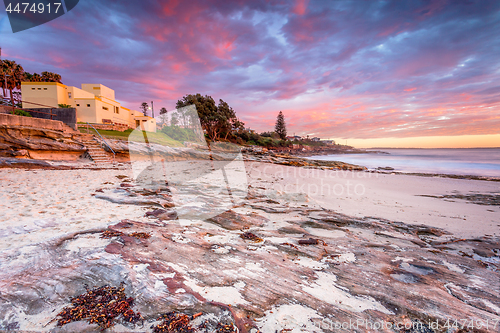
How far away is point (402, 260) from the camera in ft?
9.77

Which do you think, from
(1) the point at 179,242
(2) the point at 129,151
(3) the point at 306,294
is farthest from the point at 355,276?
(2) the point at 129,151

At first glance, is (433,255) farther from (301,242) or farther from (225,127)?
(225,127)

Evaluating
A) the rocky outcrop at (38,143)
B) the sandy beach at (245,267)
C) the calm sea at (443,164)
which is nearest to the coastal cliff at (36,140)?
the rocky outcrop at (38,143)

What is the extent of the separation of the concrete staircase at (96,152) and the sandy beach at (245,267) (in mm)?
8175

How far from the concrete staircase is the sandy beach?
26.8 feet

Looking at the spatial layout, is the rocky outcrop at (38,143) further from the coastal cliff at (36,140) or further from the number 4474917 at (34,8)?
the number 4474917 at (34,8)

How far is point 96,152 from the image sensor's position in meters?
12.7

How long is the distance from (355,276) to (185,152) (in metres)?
19.3

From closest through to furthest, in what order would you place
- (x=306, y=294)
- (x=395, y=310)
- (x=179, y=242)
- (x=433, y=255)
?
(x=395, y=310) < (x=306, y=294) < (x=179, y=242) < (x=433, y=255)

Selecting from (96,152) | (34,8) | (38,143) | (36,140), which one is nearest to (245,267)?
(34,8)

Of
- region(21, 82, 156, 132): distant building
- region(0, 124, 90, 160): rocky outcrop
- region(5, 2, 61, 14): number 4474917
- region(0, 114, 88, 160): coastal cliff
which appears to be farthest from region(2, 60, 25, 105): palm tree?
region(5, 2, 61, 14): number 4474917

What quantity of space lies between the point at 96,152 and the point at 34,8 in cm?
749

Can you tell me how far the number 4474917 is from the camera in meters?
7.74

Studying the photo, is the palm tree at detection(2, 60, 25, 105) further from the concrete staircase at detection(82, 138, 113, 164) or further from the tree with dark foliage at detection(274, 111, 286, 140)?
the tree with dark foliage at detection(274, 111, 286, 140)
